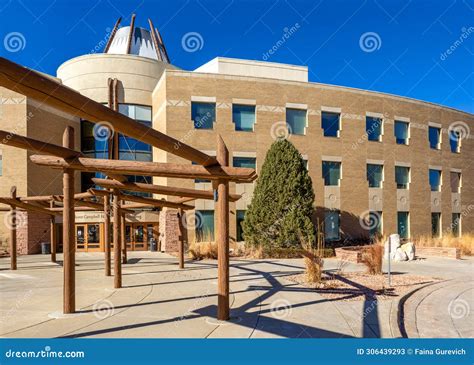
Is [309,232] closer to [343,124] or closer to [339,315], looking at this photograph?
[343,124]

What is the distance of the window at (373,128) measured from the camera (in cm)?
2740

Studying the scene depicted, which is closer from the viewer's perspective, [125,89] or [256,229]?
[256,229]

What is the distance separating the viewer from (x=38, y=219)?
2459 cm

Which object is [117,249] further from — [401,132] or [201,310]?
[401,132]

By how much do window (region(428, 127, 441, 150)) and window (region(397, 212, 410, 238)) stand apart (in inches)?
256

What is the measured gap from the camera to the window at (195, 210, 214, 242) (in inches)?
916

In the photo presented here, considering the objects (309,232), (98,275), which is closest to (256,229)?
(309,232)

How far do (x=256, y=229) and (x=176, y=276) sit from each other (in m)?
9.03

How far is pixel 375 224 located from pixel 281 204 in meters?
10.3

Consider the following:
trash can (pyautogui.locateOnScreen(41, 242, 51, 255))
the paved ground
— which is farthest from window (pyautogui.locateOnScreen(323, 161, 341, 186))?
trash can (pyautogui.locateOnScreen(41, 242, 51, 255))

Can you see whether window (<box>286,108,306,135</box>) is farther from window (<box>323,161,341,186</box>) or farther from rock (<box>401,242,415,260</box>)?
rock (<box>401,242,415,260</box>)

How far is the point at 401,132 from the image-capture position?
28797mm

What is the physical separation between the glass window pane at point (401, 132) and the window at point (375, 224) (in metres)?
6.10

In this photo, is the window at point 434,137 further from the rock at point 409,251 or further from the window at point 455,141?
the rock at point 409,251
